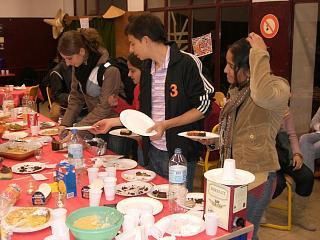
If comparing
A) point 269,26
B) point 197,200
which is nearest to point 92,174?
point 197,200

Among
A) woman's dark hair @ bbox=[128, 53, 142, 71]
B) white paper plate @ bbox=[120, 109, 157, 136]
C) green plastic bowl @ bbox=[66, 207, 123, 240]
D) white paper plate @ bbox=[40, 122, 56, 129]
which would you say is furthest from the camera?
white paper plate @ bbox=[40, 122, 56, 129]

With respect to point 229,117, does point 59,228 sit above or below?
below

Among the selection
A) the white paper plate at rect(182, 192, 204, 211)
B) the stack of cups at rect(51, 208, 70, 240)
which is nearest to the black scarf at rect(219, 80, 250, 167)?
the white paper plate at rect(182, 192, 204, 211)

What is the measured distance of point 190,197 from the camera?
1.97 m

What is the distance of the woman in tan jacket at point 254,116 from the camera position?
1940 mm

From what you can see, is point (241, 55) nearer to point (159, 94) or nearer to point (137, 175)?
point (159, 94)

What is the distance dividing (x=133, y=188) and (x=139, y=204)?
0.22 meters

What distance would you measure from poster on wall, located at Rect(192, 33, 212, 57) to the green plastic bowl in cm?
424

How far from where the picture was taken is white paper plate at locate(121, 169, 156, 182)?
88.1 inches

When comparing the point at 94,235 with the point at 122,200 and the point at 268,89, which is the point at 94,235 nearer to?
the point at 122,200

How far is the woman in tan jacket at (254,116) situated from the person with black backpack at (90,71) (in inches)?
46.2

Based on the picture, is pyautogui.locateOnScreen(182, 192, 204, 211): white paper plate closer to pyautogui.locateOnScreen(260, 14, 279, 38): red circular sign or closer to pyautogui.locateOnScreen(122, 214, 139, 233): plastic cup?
pyautogui.locateOnScreen(122, 214, 139, 233): plastic cup

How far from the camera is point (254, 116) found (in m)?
2.01

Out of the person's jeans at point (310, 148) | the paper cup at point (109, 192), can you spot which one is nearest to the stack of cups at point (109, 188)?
the paper cup at point (109, 192)
